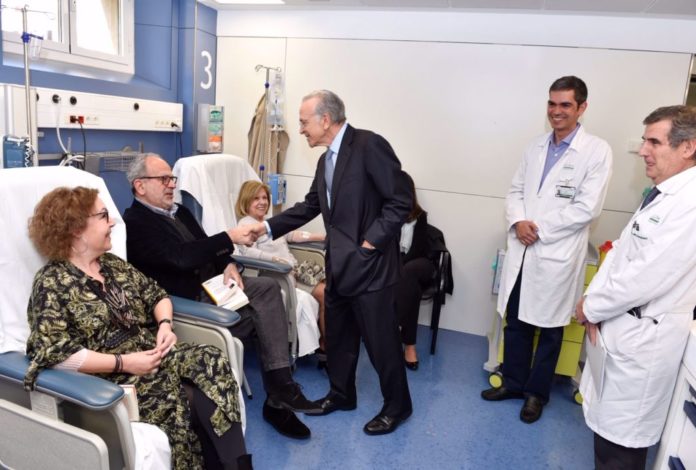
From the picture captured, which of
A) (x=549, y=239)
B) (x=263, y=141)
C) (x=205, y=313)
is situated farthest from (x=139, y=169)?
(x=549, y=239)

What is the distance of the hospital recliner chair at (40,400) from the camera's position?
1320 millimetres

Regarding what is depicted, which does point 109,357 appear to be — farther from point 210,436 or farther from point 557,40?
point 557,40

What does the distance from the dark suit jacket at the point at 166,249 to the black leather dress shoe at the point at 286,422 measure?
25.1 inches

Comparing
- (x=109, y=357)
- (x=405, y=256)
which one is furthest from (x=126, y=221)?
(x=405, y=256)

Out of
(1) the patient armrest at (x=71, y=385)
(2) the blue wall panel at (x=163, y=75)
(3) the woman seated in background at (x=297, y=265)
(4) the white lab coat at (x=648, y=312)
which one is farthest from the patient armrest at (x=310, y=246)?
(1) the patient armrest at (x=71, y=385)

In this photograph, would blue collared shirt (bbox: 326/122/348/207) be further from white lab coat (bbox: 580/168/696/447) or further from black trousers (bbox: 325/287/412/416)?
white lab coat (bbox: 580/168/696/447)

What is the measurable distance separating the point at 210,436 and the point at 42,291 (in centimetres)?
69

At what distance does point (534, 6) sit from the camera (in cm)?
303

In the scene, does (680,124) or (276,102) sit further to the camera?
(276,102)

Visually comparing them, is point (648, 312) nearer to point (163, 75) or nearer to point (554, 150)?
point (554, 150)

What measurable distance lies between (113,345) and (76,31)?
190 cm

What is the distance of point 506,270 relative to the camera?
106 inches

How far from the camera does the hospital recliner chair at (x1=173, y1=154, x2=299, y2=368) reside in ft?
8.67

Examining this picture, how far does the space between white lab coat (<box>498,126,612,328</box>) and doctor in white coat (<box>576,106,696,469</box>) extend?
0.69 m
